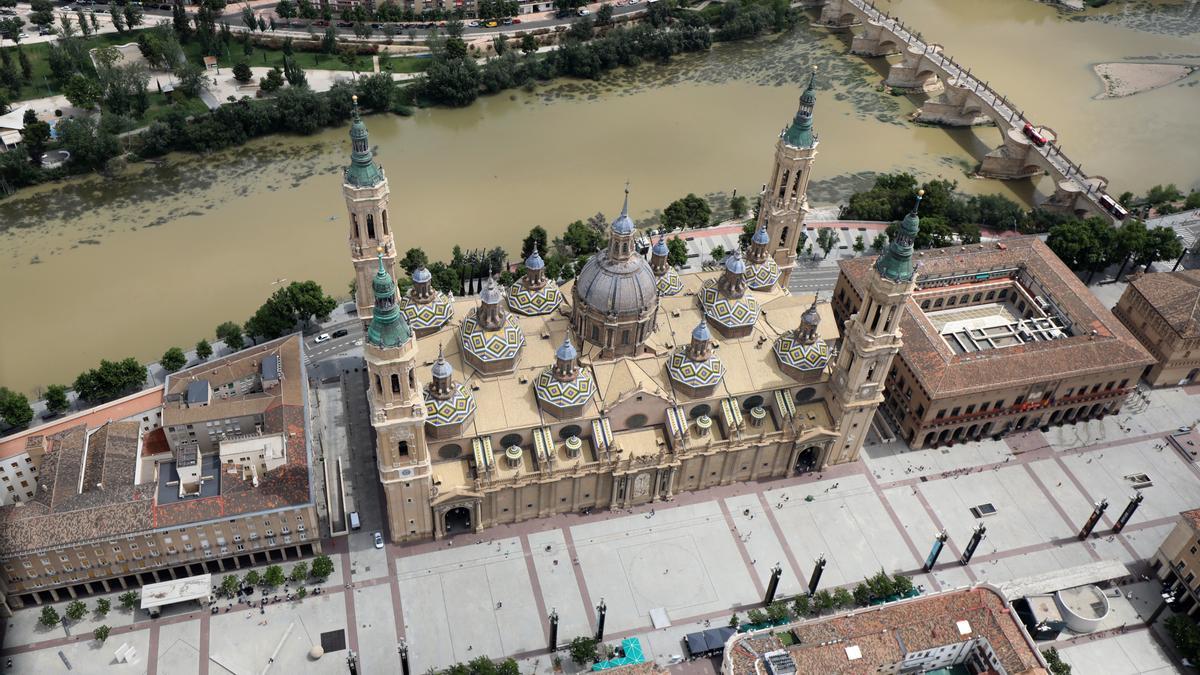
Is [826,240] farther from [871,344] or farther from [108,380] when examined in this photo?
[108,380]

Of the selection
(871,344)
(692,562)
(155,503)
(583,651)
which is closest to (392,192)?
(155,503)

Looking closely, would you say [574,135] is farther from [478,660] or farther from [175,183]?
[478,660]

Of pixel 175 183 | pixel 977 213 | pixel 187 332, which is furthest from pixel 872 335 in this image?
pixel 175 183

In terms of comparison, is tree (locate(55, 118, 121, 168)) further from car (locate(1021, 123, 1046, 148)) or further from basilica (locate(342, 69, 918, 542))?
car (locate(1021, 123, 1046, 148))

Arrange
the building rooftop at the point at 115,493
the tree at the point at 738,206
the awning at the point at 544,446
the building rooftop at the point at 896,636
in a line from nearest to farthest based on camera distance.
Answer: the building rooftop at the point at 896,636 → the building rooftop at the point at 115,493 → the awning at the point at 544,446 → the tree at the point at 738,206

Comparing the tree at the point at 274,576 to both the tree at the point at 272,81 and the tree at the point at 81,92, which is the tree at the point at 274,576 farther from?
the tree at the point at 272,81

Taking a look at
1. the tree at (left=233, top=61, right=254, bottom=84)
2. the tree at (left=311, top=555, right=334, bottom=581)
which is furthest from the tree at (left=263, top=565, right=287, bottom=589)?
the tree at (left=233, top=61, right=254, bottom=84)

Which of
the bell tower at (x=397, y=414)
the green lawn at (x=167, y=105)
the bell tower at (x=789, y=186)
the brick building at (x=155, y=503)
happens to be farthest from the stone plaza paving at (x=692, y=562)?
the green lawn at (x=167, y=105)
